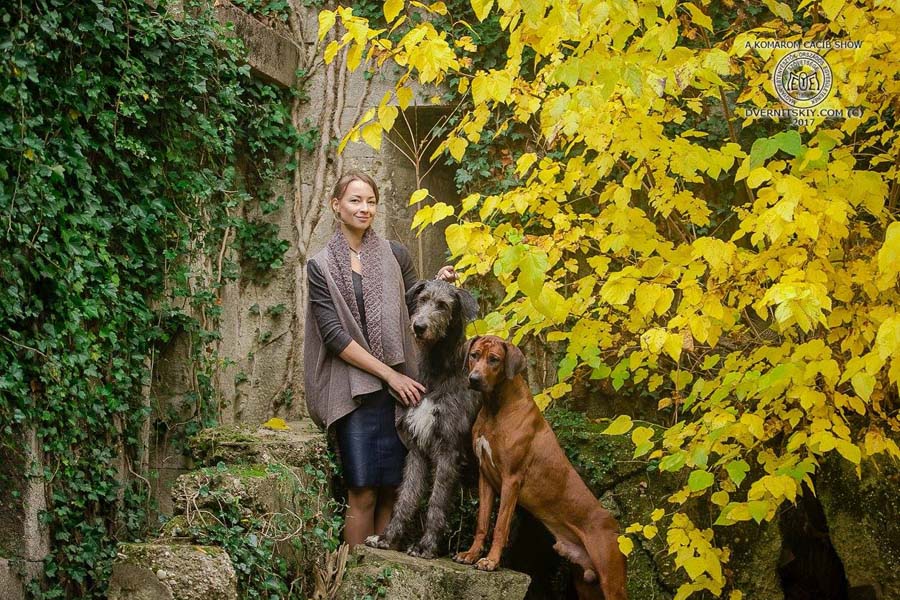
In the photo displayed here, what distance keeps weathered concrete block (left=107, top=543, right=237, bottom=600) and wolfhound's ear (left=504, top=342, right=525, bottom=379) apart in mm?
1516

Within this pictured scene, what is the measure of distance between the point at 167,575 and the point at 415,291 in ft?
5.66

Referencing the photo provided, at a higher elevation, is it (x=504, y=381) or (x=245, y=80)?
(x=245, y=80)

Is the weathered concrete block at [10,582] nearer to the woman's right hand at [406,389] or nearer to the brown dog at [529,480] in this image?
the woman's right hand at [406,389]

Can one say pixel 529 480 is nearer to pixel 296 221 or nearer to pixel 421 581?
pixel 421 581

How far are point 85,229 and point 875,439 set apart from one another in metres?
3.61

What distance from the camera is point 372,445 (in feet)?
14.6

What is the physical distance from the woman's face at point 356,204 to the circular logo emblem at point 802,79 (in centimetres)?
192

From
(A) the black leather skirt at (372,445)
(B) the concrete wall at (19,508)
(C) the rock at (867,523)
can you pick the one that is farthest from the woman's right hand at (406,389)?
(C) the rock at (867,523)

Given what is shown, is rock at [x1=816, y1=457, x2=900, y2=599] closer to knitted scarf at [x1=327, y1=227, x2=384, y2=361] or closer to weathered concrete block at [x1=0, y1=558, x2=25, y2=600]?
knitted scarf at [x1=327, y1=227, x2=384, y2=361]

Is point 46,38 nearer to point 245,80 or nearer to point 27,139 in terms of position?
point 27,139

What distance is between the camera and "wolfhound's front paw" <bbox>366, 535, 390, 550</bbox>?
4.23 m

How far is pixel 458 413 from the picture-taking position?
4.34 m

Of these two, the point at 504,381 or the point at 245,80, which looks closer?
the point at 504,381

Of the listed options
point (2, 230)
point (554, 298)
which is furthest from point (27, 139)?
point (554, 298)
